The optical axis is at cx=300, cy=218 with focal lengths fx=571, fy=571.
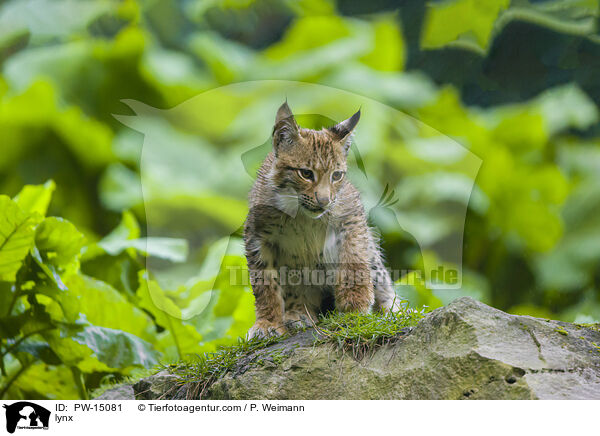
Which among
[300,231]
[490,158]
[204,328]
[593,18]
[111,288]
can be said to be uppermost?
[593,18]

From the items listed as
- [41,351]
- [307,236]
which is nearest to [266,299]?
[307,236]

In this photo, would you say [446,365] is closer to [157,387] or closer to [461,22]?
[157,387]

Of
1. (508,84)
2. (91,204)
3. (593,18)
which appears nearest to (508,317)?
(508,84)

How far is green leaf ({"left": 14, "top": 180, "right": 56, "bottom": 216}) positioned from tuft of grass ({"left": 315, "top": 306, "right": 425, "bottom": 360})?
183 centimetres

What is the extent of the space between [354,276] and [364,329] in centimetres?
30

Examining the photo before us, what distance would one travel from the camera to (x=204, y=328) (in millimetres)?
2875

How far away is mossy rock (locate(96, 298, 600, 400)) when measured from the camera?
1.71 meters

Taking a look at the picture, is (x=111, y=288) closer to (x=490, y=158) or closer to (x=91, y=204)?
(x=91, y=204)

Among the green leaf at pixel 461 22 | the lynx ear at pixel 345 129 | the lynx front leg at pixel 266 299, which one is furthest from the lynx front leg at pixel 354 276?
the green leaf at pixel 461 22

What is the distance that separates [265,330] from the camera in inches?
88.1

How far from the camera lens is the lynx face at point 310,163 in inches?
83.8

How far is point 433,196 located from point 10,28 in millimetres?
2381

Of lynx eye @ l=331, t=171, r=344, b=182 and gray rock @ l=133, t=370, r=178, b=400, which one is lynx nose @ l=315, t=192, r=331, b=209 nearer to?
lynx eye @ l=331, t=171, r=344, b=182

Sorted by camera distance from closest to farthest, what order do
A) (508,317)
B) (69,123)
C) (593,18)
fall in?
(508,317)
(593,18)
(69,123)
